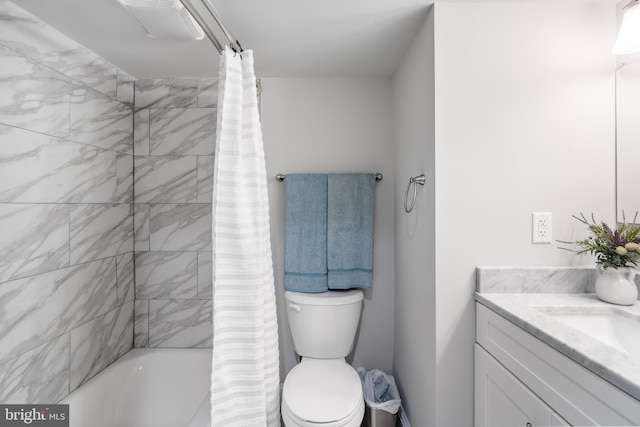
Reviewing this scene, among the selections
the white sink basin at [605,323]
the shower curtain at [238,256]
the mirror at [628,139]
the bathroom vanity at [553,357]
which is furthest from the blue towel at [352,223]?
the mirror at [628,139]

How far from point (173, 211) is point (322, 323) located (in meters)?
1.22

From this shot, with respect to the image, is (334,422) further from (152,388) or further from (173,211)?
(173,211)

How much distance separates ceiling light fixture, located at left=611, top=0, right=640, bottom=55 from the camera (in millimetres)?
1134

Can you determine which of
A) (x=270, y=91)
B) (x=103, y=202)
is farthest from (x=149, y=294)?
(x=270, y=91)

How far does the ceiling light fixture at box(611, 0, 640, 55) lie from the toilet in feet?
5.32

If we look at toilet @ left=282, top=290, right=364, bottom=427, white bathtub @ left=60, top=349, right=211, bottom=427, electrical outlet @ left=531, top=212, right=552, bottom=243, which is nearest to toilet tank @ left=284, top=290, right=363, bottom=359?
toilet @ left=282, top=290, right=364, bottom=427

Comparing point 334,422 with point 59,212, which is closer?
point 334,422

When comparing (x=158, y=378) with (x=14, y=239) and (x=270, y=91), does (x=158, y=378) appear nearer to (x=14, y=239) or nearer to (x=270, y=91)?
(x=14, y=239)

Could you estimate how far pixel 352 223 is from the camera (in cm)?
199

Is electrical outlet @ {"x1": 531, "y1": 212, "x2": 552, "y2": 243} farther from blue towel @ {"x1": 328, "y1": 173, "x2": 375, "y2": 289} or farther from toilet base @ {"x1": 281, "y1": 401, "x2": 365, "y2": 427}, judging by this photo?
toilet base @ {"x1": 281, "y1": 401, "x2": 365, "y2": 427}

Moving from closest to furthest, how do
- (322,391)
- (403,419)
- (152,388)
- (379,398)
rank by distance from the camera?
(322,391), (403,419), (379,398), (152,388)

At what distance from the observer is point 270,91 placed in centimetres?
208

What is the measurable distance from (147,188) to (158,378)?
48.1 inches

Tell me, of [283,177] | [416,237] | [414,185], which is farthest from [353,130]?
[416,237]
